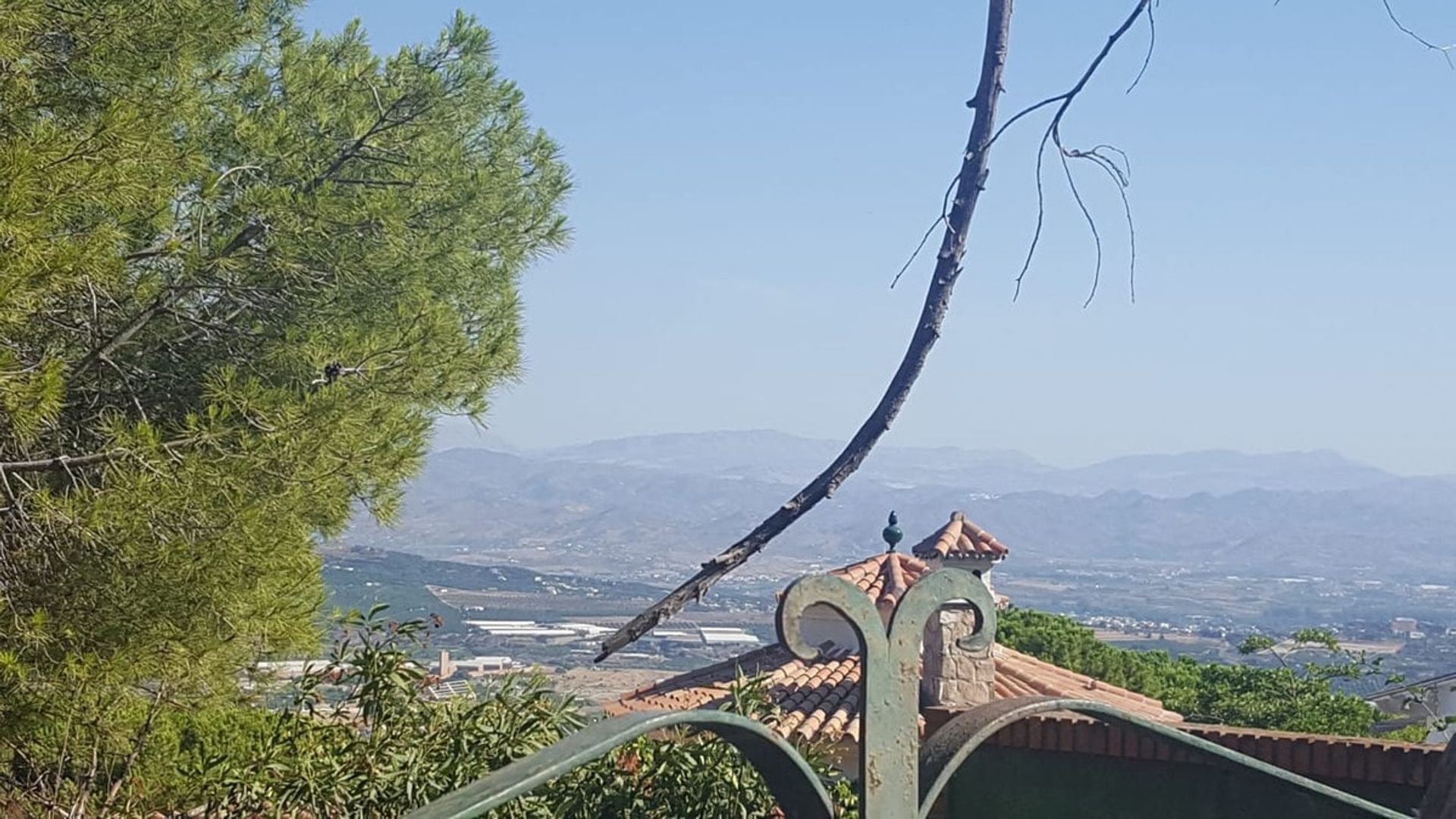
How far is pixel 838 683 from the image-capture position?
10.6 meters

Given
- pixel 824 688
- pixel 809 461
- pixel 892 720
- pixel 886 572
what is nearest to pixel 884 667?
pixel 892 720

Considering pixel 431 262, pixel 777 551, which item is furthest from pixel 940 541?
pixel 777 551

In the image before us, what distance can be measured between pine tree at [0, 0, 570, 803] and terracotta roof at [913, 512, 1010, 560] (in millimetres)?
4478

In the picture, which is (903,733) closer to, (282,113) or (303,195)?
(303,195)

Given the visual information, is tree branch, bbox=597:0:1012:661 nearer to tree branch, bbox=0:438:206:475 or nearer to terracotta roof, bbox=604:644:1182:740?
tree branch, bbox=0:438:206:475

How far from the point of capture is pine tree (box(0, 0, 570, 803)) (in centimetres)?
650

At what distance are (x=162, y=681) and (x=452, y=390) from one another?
2802mm


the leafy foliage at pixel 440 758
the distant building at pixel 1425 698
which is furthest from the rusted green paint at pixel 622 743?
the distant building at pixel 1425 698

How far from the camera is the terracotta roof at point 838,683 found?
30.0 feet

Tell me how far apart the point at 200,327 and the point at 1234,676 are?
946cm

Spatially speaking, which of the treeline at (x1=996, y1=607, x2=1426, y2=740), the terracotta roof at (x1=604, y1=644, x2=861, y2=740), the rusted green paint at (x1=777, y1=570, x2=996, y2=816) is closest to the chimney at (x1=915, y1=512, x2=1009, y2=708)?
the terracotta roof at (x1=604, y1=644, x2=861, y2=740)

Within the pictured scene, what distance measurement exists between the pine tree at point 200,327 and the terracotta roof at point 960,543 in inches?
176

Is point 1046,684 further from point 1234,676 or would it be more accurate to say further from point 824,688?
point 1234,676

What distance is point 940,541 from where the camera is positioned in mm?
12562
